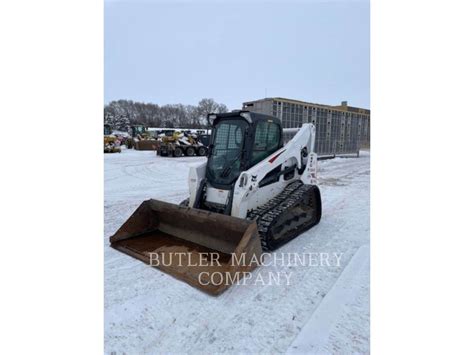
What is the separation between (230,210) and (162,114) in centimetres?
6433

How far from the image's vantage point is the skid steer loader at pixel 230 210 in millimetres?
3222

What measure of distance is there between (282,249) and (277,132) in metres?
1.77

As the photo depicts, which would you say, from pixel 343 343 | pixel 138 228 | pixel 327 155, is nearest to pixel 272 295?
pixel 343 343

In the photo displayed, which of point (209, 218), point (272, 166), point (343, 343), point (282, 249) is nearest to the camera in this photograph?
point (343, 343)

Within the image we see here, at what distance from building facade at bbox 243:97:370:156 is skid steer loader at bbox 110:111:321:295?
682cm

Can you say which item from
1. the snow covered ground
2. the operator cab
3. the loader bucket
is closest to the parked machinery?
the operator cab

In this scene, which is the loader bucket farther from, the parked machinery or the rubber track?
the parked machinery

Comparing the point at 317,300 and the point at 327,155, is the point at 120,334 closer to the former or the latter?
the point at 317,300

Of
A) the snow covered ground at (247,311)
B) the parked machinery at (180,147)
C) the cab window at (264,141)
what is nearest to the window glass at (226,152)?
the cab window at (264,141)

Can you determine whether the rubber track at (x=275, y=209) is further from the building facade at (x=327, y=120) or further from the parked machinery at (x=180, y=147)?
the parked machinery at (x=180, y=147)

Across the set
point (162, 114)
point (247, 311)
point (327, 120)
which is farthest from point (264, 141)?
point (162, 114)

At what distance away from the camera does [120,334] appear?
2.26 meters

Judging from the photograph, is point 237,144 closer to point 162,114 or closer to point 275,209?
point 275,209

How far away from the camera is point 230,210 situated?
371 cm
